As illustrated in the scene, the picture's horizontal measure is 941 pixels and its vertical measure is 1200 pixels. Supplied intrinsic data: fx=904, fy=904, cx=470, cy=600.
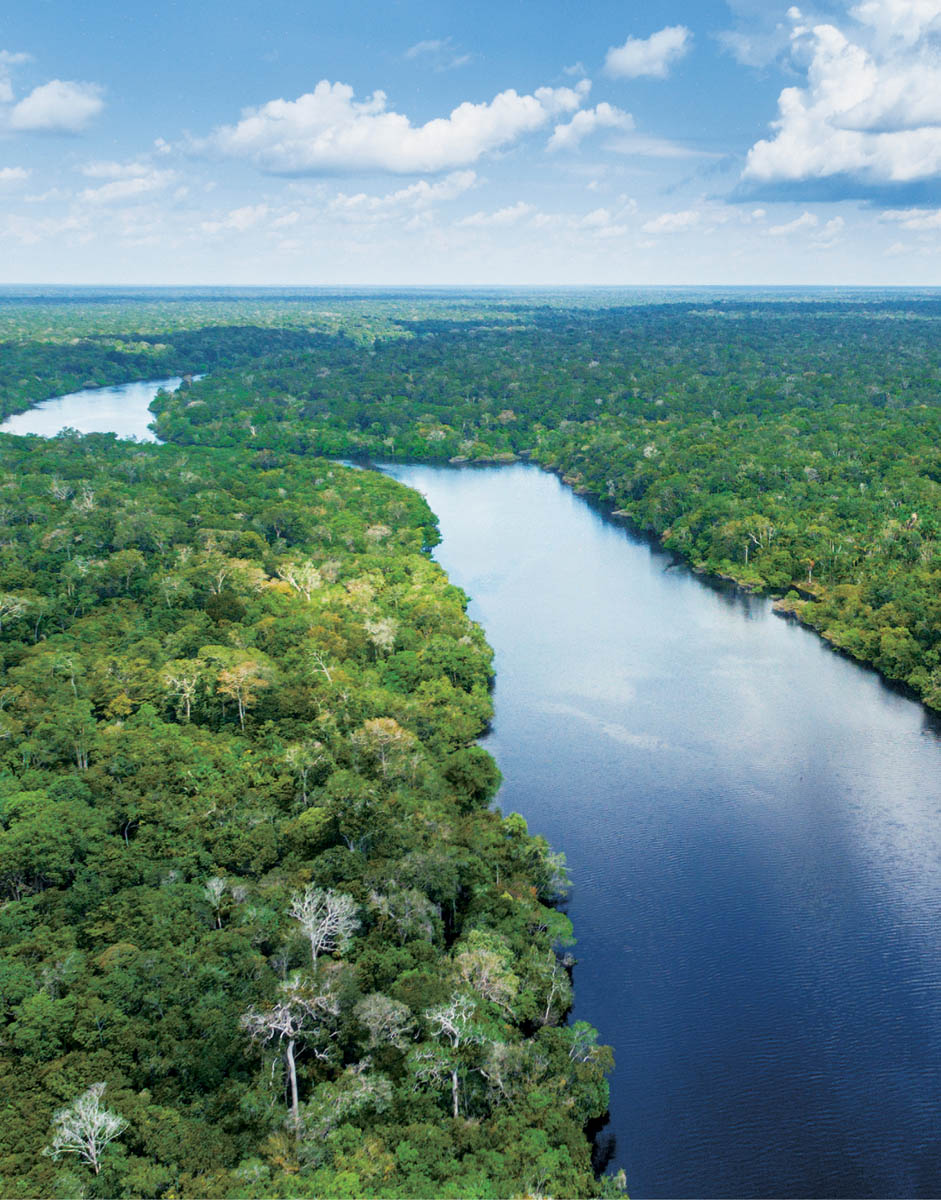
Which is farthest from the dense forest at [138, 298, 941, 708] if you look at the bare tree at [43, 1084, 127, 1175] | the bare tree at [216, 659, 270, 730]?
the bare tree at [43, 1084, 127, 1175]

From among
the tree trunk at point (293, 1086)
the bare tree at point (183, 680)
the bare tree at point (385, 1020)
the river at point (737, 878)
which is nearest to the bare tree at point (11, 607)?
the bare tree at point (183, 680)

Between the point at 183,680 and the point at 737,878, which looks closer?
the point at 737,878

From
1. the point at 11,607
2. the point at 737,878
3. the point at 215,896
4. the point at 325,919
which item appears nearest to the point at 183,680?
the point at 215,896

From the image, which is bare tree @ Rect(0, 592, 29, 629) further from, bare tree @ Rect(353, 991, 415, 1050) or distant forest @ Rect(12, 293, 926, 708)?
distant forest @ Rect(12, 293, 926, 708)

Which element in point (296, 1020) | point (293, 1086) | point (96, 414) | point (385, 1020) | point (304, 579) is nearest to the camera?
point (293, 1086)

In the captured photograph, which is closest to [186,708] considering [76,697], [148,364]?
[76,697]

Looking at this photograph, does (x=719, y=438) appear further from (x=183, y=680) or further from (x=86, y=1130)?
(x=86, y=1130)

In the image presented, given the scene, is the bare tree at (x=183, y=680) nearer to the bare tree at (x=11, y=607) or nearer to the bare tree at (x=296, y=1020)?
the bare tree at (x=11, y=607)

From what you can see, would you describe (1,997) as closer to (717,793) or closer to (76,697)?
(76,697)
